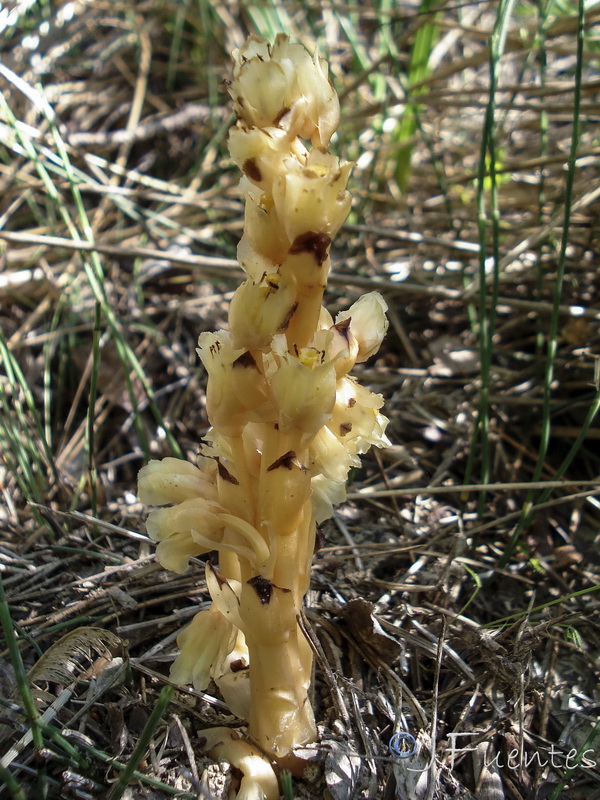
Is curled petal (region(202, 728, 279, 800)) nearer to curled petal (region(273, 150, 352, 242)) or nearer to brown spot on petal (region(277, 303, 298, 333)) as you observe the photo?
brown spot on petal (region(277, 303, 298, 333))

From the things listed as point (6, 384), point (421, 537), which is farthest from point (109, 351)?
point (421, 537)

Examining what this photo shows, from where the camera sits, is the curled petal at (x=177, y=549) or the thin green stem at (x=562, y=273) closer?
the curled petal at (x=177, y=549)

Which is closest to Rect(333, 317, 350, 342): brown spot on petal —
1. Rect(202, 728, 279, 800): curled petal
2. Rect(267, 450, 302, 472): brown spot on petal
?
Rect(267, 450, 302, 472): brown spot on petal

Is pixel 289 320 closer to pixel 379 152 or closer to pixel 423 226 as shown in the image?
pixel 423 226

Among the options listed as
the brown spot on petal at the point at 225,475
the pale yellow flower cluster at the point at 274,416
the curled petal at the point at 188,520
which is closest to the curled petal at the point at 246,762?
the pale yellow flower cluster at the point at 274,416

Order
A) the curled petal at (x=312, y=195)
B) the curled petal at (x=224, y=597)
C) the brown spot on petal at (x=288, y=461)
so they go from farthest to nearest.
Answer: the curled petal at (x=224, y=597), the brown spot on petal at (x=288, y=461), the curled petal at (x=312, y=195)

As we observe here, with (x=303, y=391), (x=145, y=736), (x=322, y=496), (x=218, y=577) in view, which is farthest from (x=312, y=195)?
(x=145, y=736)

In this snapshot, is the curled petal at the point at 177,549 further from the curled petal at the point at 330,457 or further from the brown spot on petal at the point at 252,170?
the brown spot on petal at the point at 252,170
